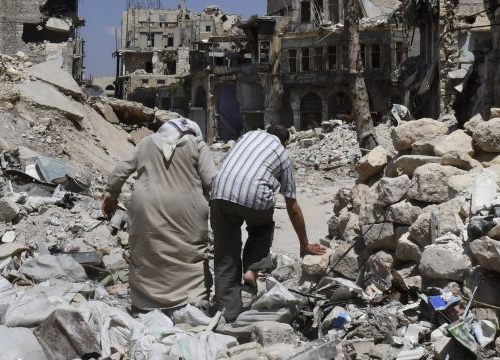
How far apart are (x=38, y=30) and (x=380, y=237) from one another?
95.1 ft

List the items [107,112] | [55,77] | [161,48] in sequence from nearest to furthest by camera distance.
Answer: [55,77], [107,112], [161,48]

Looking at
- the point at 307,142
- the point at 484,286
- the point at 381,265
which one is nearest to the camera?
the point at 484,286

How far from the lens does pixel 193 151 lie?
4.47m

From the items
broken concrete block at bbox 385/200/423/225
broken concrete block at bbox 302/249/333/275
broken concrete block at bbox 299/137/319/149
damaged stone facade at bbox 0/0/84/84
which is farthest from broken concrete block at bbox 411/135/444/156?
damaged stone facade at bbox 0/0/84/84

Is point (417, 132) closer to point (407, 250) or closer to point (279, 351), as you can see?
point (407, 250)

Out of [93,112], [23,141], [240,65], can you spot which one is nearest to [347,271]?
[23,141]

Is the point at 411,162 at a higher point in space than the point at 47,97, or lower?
lower

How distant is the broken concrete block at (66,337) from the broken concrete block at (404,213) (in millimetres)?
2228

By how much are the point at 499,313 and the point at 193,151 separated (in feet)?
7.10

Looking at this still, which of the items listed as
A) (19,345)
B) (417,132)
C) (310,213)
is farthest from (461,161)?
(310,213)

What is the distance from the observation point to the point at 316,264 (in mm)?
4938

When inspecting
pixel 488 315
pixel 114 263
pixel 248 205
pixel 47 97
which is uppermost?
pixel 47 97

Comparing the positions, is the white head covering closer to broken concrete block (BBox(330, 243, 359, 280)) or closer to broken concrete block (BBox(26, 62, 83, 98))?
broken concrete block (BBox(330, 243, 359, 280))

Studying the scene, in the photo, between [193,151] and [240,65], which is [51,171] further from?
[240,65]
